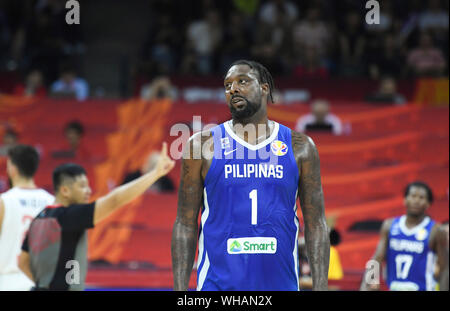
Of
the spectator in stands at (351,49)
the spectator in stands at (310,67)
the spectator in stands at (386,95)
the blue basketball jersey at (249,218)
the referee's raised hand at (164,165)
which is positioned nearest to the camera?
the blue basketball jersey at (249,218)

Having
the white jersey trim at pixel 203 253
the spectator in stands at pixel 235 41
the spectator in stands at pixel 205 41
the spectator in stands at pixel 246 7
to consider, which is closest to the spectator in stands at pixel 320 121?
the spectator in stands at pixel 235 41

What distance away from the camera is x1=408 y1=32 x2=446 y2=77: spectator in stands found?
11.3 meters

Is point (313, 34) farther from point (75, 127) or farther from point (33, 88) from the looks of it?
point (33, 88)

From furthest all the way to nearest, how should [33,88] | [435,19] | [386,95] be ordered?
1. [435,19]
2. [33,88]
3. [386,95]

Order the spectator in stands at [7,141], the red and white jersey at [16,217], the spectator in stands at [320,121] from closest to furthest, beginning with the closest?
the red and white jersey at [16,217] → the spectator in stands at [7,141] → the spectator in stands at [320,121]

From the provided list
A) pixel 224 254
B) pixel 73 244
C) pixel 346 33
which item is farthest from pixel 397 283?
pixel 346 33

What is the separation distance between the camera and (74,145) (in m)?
10.0

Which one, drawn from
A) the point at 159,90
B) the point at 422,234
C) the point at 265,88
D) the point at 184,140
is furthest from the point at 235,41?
the point at 265,88

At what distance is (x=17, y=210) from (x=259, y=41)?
7.27 metres

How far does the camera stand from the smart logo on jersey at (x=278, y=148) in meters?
3.68

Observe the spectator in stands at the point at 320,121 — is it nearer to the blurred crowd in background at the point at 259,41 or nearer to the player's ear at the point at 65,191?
the blurred crowd in background at the point at 259,41
